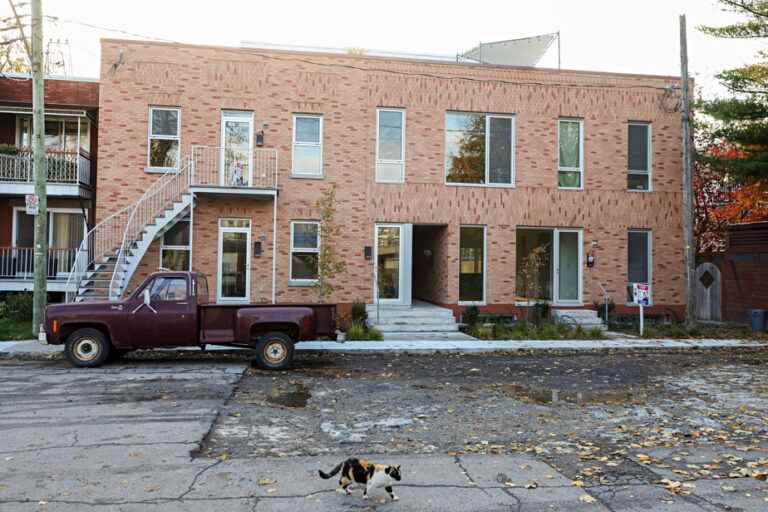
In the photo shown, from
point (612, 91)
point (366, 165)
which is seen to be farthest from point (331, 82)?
point (612, 91)

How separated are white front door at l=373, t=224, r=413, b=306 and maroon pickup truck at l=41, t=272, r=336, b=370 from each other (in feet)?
23.0

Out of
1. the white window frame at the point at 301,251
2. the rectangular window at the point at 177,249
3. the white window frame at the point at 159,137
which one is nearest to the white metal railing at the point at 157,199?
the white window frame at the point at 159,137

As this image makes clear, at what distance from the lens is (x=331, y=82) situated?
18312 mm

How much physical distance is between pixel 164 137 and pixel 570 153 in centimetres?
1217

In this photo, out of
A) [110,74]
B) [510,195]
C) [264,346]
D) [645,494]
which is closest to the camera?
[645,494]

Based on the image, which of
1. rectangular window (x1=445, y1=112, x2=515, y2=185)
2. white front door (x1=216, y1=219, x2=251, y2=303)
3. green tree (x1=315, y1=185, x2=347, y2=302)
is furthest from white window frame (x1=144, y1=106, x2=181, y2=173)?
rectangular window (x1=445, y1=112, x2=515, y2=185)

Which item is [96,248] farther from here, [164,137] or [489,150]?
[489,150]

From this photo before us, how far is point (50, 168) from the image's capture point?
18.8 metres

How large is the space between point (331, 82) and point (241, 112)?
2.75 meters

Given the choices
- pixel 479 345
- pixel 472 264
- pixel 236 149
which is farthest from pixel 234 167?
pixel 479 345

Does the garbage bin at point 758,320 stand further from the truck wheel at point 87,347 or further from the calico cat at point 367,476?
the truck wheel at point 87,347

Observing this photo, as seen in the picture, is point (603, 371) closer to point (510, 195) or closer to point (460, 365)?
point (460, 365)

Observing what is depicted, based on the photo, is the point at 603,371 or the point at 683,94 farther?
the point at 683,94

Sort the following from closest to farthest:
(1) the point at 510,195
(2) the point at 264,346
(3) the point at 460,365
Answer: (2) the point at 264,346
(3) the point at 460,365
(1) the point at 510,195
